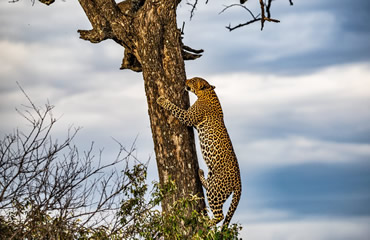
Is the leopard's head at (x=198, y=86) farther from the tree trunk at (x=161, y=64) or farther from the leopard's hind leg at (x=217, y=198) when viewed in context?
the leopard's hind leg at (x=217, y=198)

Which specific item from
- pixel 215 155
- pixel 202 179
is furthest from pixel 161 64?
pixel 202 179

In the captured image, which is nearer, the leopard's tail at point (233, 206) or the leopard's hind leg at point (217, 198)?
the leopard's hind leg at point (217, 198)

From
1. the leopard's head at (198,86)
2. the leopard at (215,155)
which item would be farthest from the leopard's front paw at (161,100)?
the leopard's head at (198,86)

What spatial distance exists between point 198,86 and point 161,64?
0.87 metres

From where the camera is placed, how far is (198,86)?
9.97 meters

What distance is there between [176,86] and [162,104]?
1.46 feet

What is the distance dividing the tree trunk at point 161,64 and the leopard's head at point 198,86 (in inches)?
7.3

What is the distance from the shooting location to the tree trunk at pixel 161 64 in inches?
362

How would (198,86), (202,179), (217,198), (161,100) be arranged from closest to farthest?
(161,100) → (202,179) → (217,198) → (198,86)

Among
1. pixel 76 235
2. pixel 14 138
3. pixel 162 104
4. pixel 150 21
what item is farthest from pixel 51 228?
pixel 150 21

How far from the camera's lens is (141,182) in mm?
8445

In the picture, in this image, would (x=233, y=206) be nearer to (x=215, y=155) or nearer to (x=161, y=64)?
(x=215, y=155)

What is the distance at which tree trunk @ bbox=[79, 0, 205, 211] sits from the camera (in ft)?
30.2

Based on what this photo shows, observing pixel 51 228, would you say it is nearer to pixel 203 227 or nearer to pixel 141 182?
pixel 141 182
